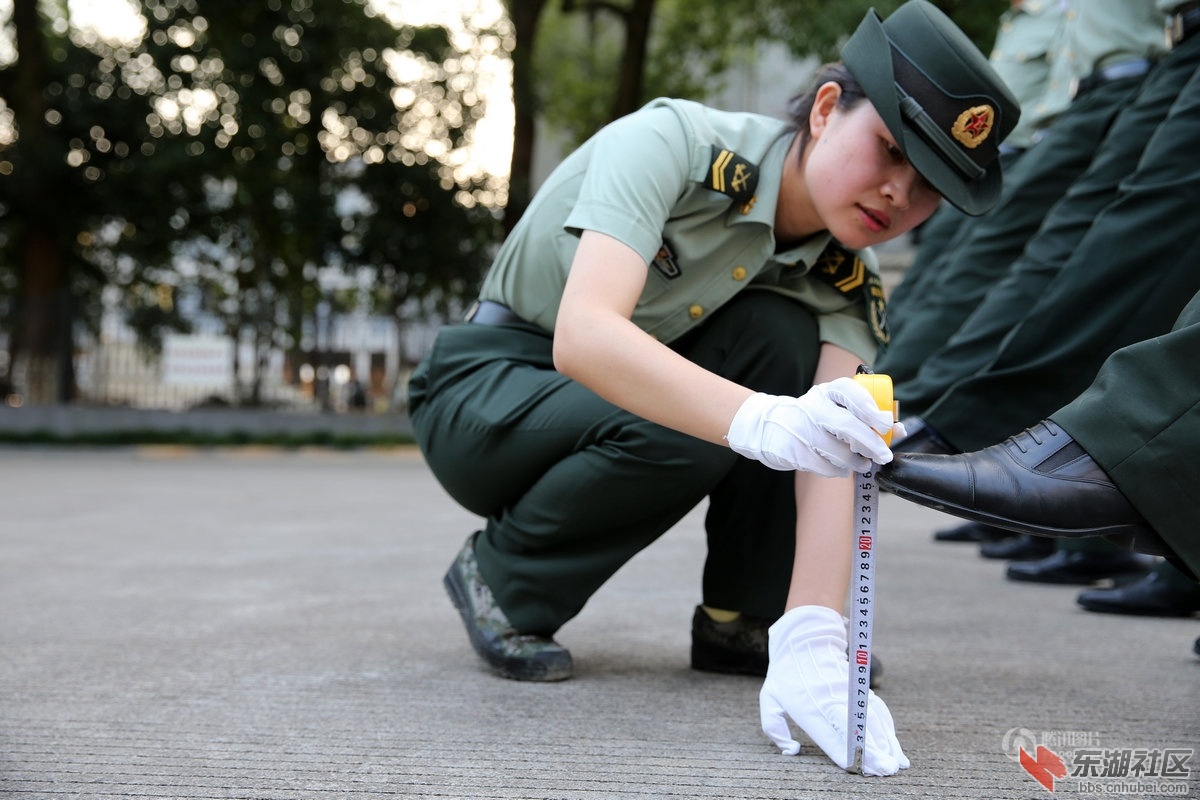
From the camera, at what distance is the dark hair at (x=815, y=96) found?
1931mm

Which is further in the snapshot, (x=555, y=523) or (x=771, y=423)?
(x=555, y=523)

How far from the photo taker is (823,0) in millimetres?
13484

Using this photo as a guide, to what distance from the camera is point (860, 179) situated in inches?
74.8

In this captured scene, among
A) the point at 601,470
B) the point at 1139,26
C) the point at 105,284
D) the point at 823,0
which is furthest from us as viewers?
the point at 105,284

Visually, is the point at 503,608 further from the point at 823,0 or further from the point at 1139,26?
the point at 823,0

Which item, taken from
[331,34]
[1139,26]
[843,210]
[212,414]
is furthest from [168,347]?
[843,210]

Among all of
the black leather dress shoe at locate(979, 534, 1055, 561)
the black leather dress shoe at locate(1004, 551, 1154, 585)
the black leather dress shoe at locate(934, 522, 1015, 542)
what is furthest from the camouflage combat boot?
the black leather dress shoe at locate(934, 522, 1015, 542)

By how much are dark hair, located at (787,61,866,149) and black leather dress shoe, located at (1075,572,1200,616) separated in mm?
1696

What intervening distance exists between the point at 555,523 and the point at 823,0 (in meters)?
12.3

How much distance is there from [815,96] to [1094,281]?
797 mm

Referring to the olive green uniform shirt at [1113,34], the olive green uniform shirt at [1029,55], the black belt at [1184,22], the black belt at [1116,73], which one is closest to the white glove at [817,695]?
the black belt at [1184,22]

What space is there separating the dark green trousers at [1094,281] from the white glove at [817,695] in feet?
3.32

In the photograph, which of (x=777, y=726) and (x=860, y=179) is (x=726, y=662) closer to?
(x=777, y=726)

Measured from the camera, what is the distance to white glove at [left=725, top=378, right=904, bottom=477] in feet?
4.79
